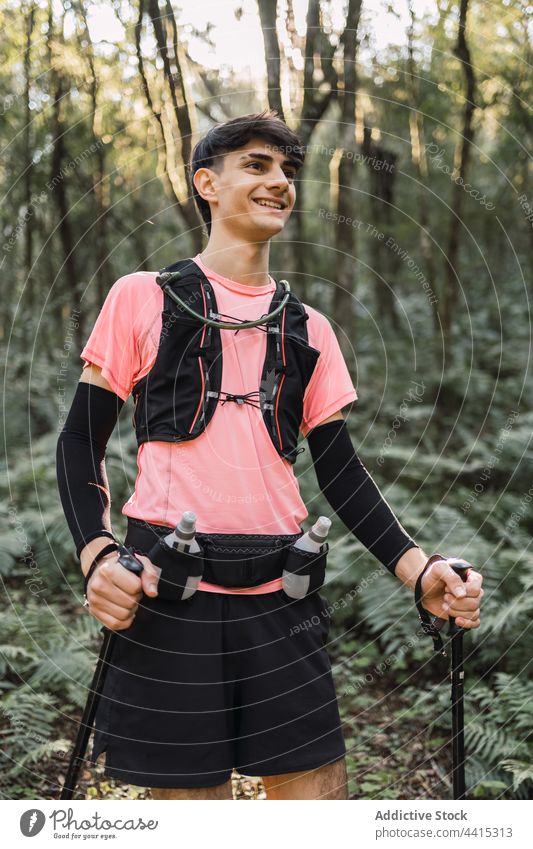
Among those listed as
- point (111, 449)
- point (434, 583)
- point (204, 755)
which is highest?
point (111, 449)

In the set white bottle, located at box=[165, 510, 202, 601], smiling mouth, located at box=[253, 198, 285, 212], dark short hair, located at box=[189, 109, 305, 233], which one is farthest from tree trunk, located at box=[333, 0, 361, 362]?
white bottle, located at box=[165, 510, 202, 601]

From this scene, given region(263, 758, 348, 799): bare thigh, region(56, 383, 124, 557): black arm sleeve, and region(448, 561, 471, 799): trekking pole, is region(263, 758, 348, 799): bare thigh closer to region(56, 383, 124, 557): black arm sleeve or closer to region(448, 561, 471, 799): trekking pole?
region(448, 561, 471, 799): trekking pole

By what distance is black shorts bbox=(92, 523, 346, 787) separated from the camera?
2.49m

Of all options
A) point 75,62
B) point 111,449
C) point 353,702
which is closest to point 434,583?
point 353,702

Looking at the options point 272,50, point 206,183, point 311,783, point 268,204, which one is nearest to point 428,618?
point 311,783

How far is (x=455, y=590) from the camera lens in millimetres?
2648

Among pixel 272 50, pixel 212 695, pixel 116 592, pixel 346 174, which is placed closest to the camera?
pixel 116 592

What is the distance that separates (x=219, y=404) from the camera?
8.87 ft

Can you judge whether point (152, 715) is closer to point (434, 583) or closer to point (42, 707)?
point (434, 583)

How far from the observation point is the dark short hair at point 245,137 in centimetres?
290

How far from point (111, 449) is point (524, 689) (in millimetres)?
5284

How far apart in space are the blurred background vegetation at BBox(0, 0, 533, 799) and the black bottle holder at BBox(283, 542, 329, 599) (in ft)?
4.92

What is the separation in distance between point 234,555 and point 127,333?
83 cm

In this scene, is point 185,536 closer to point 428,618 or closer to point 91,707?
point 91,707
